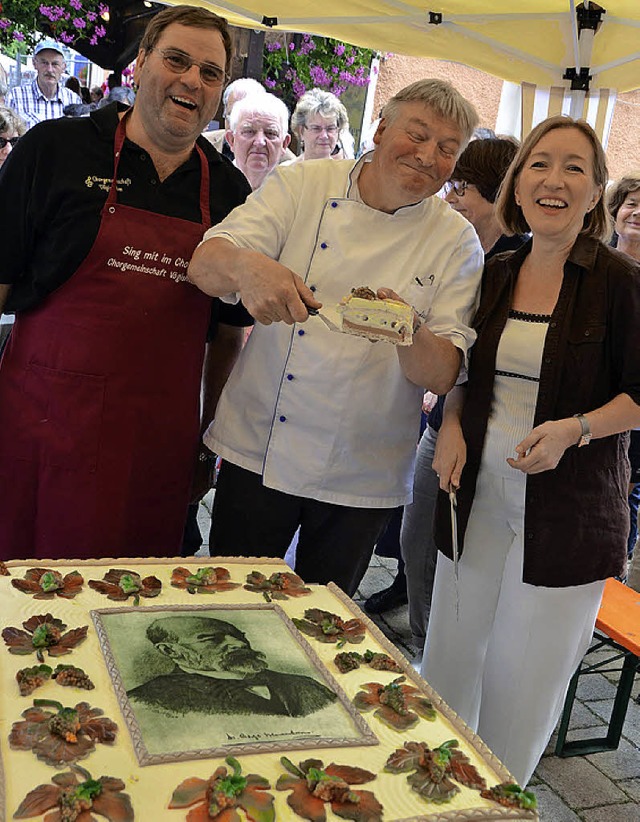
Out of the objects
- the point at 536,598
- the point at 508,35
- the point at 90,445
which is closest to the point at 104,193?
the point at 90,445

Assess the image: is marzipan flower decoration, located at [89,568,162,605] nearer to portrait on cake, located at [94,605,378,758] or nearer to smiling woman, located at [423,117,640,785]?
portrait on cake, located at [94,605,378,758]

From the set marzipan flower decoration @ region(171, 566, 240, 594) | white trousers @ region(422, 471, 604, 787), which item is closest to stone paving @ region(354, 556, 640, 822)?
white trousers @ region(422, 471, 604, 787)

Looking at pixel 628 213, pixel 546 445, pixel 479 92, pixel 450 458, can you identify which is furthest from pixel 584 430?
pixel 479 92

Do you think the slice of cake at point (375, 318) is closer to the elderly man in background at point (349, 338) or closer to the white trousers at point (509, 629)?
the elderly man in background at point (349, 338)

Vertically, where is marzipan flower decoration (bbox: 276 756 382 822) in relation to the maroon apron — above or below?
below

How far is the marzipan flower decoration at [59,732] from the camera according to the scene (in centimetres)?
125

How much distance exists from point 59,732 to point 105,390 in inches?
42.7

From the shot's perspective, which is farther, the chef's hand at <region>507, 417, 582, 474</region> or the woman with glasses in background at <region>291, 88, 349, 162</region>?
the woman with glasses in background at <region>291, 88, 349, 162</region>

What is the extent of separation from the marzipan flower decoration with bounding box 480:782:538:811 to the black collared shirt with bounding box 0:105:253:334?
1.53 metres

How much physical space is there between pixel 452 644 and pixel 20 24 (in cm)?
623

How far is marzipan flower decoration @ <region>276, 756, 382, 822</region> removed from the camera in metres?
1.22

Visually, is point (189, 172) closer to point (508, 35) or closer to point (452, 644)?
point (452, 644)

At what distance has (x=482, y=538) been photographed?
7.34 ft

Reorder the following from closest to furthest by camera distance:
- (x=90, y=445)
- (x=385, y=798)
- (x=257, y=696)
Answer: (x=385, y=798)
(x=257, y=696)
(x=90, y=445)
